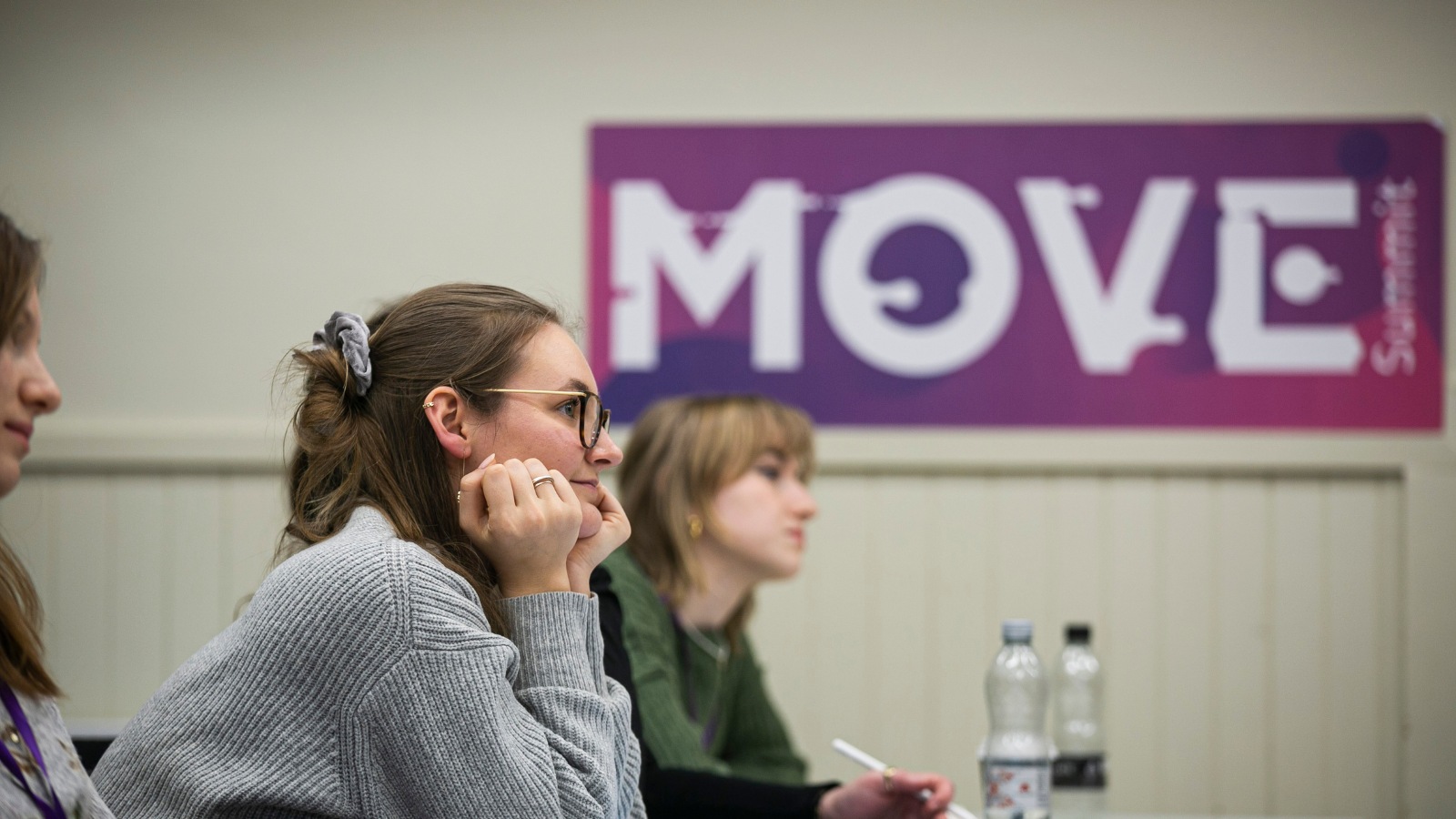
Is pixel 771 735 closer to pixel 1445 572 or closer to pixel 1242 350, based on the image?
pixel 1242 350

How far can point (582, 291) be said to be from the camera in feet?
11.1

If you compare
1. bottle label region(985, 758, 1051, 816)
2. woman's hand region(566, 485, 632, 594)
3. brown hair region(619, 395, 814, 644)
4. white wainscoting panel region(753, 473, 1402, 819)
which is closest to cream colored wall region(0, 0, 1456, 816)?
white wainscoting panel region(753, 473, 1402, 819)

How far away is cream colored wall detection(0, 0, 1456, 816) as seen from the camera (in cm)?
334

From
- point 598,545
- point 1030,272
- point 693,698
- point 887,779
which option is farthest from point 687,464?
point 1030,272

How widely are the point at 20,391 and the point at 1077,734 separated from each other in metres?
2.22

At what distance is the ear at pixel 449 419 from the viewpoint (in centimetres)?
138

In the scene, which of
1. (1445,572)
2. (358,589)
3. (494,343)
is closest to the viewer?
(358,589)

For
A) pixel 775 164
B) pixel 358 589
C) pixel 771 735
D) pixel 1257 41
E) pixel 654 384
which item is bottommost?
pixel 771 735

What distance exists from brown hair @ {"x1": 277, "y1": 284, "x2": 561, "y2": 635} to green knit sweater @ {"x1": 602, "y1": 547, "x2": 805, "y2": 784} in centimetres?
65

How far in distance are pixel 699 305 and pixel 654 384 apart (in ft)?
0.76

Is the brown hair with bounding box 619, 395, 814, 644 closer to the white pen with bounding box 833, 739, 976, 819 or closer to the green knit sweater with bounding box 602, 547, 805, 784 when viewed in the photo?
the green knit sweater with bounding box 602, 547, 805, 784

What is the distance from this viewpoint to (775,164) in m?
3.38

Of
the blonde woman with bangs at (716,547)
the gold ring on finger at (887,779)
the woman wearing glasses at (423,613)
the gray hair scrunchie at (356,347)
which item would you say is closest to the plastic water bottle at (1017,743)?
the gold ring on finger at (887,779)

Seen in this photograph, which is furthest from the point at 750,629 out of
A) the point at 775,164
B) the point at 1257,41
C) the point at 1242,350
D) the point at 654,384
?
the point at 1257,41
